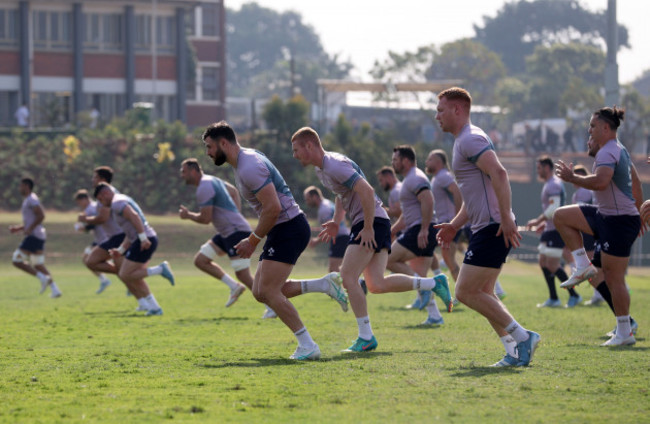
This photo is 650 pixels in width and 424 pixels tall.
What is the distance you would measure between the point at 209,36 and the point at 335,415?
69361 millimetres

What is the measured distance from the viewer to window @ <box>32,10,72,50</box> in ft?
192

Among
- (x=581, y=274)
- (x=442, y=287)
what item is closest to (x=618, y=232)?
(x=581, y=274)

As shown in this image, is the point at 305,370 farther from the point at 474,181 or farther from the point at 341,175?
the point at 474,181

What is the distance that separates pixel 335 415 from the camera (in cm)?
704

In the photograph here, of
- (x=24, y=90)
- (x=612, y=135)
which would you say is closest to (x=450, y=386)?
(x=612, y=135)

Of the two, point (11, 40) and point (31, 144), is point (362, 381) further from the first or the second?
point (11, 40)

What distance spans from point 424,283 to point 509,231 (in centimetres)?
260

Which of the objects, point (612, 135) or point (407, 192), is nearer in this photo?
point (612, 135)

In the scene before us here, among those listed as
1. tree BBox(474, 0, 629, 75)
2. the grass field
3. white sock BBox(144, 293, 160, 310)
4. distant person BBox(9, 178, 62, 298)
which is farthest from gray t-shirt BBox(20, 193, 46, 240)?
tree BBox(474, 0, 629, 75)

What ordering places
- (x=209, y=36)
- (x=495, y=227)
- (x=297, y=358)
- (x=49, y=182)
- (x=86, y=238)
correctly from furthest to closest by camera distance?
(x=209, y=36) < (x=49, y=182) < (x=86, y=238) < (x=297, y=358) < (x=495, y=227)

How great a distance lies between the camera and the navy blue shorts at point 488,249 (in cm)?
902

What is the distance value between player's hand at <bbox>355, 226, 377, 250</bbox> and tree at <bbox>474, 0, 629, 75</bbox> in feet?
412

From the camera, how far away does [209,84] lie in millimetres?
70500

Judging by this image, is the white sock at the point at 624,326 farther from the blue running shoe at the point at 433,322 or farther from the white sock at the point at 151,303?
the white sock at the point at 151,303
